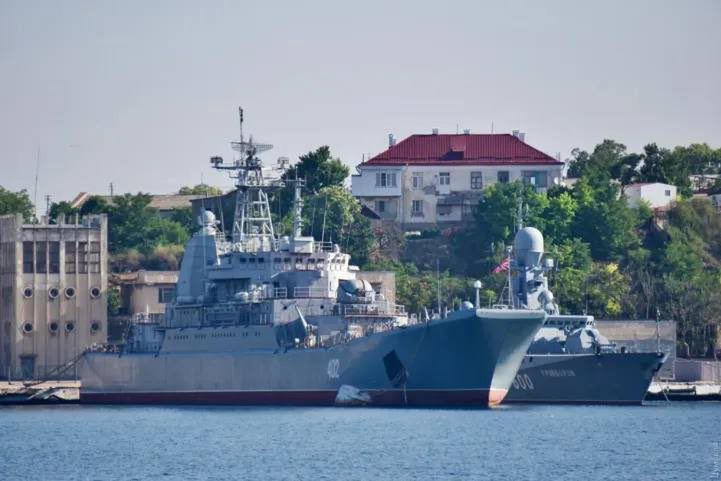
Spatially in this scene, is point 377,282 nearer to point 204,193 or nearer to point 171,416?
point 171,416

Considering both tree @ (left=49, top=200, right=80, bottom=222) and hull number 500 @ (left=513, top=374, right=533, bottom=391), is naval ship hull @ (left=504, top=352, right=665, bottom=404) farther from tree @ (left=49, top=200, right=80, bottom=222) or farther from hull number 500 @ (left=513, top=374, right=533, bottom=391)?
tree @ (left=49, top=200, right=80, bottom=222)

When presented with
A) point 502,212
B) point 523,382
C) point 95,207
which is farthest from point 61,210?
point 523,382

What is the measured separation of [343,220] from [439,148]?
1191 cm

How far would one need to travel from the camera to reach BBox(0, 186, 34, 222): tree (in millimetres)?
118081

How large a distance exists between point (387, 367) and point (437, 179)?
150 ft

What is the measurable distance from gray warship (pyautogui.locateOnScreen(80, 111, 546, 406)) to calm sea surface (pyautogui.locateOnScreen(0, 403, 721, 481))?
1.62 meters

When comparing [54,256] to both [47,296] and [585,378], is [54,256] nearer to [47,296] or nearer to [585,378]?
[47,296]

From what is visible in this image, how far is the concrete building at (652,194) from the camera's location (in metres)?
120

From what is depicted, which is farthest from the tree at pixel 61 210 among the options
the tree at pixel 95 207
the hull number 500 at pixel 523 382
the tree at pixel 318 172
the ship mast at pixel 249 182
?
the hull number 500 at pixel 523 382

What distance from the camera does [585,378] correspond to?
259 feet

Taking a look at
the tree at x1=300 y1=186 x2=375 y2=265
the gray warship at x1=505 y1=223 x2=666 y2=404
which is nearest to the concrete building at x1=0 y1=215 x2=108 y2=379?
the tree at x1=300 y1=186 x2=375 y2=265

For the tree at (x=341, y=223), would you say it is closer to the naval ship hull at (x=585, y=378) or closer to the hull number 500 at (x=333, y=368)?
the naval ship hull at (x=585, y=378)

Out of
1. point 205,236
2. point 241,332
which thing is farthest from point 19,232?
point 241,332

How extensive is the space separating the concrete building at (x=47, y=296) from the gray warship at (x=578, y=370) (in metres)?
25.8
